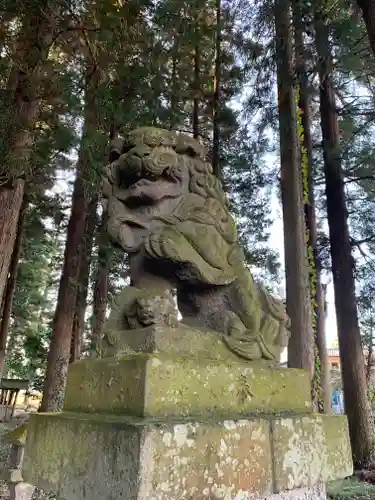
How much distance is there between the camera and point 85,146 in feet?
17.6

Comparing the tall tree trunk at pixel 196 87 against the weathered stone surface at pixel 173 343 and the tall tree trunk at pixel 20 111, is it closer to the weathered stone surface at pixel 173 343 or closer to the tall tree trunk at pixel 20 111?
the tall tree trunk at pixel 20 111

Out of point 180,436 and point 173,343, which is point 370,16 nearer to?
point 173,343

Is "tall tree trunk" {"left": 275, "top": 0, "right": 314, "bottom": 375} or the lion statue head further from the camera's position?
"tall tree trunk" {"left": 275, "top": 0, "right": 314, "bottom": 375}

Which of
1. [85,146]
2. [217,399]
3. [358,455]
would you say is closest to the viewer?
[217,399]

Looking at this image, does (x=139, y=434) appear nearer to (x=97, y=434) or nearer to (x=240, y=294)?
(x=97, y=434)

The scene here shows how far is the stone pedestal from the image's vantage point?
4.41 ft

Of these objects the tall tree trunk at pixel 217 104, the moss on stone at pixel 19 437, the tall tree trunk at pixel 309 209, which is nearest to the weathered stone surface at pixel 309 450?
the moss on stone at pixel 19 437

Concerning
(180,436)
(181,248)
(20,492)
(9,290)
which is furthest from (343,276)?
(9,290)

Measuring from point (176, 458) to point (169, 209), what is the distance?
44.0 inches

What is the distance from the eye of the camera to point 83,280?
7859 millimetres

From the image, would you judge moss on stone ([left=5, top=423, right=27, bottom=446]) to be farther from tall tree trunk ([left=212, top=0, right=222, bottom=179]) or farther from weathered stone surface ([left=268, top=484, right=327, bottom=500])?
tall tree trunk ([left=212, top=0, right=222, bottom=179])

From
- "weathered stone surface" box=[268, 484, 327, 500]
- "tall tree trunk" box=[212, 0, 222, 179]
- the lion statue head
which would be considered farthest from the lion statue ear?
"tall tree trunk" box=[212, 0, 222, 179]

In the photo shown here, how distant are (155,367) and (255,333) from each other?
2.16 ft

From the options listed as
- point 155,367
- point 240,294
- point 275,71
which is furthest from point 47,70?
point 155,367
